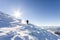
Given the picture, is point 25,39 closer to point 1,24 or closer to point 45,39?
point 45,39

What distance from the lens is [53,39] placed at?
42906 mm

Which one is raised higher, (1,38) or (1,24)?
(1,24)

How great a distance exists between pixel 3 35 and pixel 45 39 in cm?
1744

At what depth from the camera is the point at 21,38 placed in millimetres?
30312

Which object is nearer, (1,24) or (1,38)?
(1,38)

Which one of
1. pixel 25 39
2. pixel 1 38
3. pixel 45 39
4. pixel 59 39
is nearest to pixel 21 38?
pixel 25 39

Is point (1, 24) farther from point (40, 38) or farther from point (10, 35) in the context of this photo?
point (40, 38)

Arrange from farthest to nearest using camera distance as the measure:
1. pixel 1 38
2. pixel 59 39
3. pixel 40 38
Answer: pixel 59 39 → pixel 40 38 → pixel 1 38

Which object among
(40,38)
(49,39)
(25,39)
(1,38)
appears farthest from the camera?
(49,39)

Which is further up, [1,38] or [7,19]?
[7,19]

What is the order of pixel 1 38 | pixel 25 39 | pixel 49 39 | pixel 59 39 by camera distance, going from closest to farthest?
pixel 1 38 → pixel 25 39 → pixel 49 39 → pixel 59 39

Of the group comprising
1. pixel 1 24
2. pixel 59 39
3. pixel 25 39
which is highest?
pixel 1 24

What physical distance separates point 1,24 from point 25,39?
15.6 m

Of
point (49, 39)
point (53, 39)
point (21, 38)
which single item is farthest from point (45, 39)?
point (21, 38)
